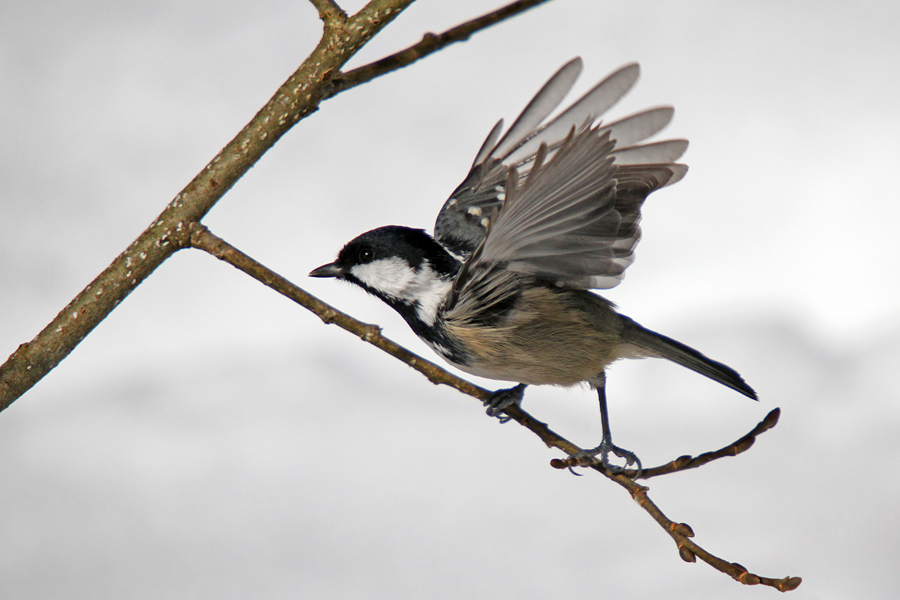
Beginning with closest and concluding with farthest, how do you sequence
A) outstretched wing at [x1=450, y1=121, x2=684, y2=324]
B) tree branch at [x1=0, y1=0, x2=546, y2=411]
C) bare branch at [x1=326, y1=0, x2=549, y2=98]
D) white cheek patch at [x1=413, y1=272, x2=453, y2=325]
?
bare branch at [x1=326, y1=0, x2=549, y2=98] < outstretched wing at [x1=450, y1=121, x2=684, y2=324] < tree branch at [x1=0, y1=0, x2=546, y2=411] < white cheek patch at [x1=413, y1=272, x2=453, y2=325]

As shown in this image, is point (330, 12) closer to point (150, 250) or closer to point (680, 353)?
point (150, 250)

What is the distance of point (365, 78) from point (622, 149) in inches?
19.6

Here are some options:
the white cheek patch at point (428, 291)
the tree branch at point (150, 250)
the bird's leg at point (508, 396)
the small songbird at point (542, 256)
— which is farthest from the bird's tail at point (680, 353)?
the tree branch at point (150, 250)

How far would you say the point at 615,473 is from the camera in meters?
0.77

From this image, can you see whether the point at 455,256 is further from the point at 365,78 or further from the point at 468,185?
the point at 365,78

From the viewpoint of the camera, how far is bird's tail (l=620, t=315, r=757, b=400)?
110 centimetres

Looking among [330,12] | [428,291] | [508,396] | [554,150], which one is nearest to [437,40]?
[330,12]

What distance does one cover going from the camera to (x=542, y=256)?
2.91 ft

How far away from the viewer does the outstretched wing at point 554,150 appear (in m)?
1.06

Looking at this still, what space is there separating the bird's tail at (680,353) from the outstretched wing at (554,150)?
206 millimetres

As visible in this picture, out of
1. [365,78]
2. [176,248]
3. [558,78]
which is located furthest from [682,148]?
[176,248]

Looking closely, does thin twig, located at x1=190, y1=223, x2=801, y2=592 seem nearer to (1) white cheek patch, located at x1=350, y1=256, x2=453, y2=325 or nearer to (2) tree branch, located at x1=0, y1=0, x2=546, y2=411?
(2) tree branch, located at x1=0, y1=0, x2=546, y2=411

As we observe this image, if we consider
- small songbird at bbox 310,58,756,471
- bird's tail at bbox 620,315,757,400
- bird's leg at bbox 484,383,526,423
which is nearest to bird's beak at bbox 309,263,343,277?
small songbird at bbox 310,58,756,471

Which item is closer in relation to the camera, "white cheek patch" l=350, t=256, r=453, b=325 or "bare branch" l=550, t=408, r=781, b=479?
"bare branch" l=550, t=408, r=781, b=479
